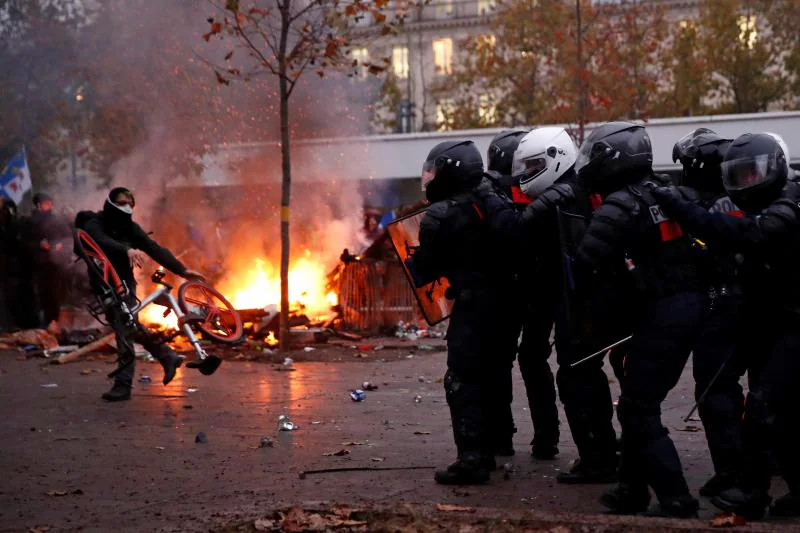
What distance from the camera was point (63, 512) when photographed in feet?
20.6

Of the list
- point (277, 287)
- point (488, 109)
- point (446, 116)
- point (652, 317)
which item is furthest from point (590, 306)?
point (446, 116)

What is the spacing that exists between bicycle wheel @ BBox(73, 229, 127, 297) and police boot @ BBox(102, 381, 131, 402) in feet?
2.64

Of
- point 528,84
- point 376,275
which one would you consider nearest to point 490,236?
point 376,275

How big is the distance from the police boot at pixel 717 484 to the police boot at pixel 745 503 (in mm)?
288

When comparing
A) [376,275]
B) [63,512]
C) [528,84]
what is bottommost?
[63,512]

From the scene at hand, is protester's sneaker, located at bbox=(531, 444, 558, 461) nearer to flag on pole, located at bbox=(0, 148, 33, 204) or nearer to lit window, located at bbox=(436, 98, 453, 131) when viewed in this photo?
flag on pole, located at bbox=(0, 148, 33, 204)

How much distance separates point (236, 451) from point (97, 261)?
312 cm

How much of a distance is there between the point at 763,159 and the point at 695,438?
279cm

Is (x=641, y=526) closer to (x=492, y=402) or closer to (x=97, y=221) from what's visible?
(x=492, y=402)

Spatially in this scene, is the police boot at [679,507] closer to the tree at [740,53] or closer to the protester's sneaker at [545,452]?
the protester's sneaker at [545,452]

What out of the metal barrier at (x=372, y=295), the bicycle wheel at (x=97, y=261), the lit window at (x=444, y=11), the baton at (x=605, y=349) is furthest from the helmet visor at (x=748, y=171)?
the lit window at (x=444, y=11)

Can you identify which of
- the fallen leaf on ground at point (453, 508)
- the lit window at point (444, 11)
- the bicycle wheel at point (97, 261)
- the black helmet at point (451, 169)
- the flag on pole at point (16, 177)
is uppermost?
the lit window at point (444, 11)

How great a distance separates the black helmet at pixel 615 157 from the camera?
599 centimetres

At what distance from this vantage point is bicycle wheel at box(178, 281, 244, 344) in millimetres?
10828
